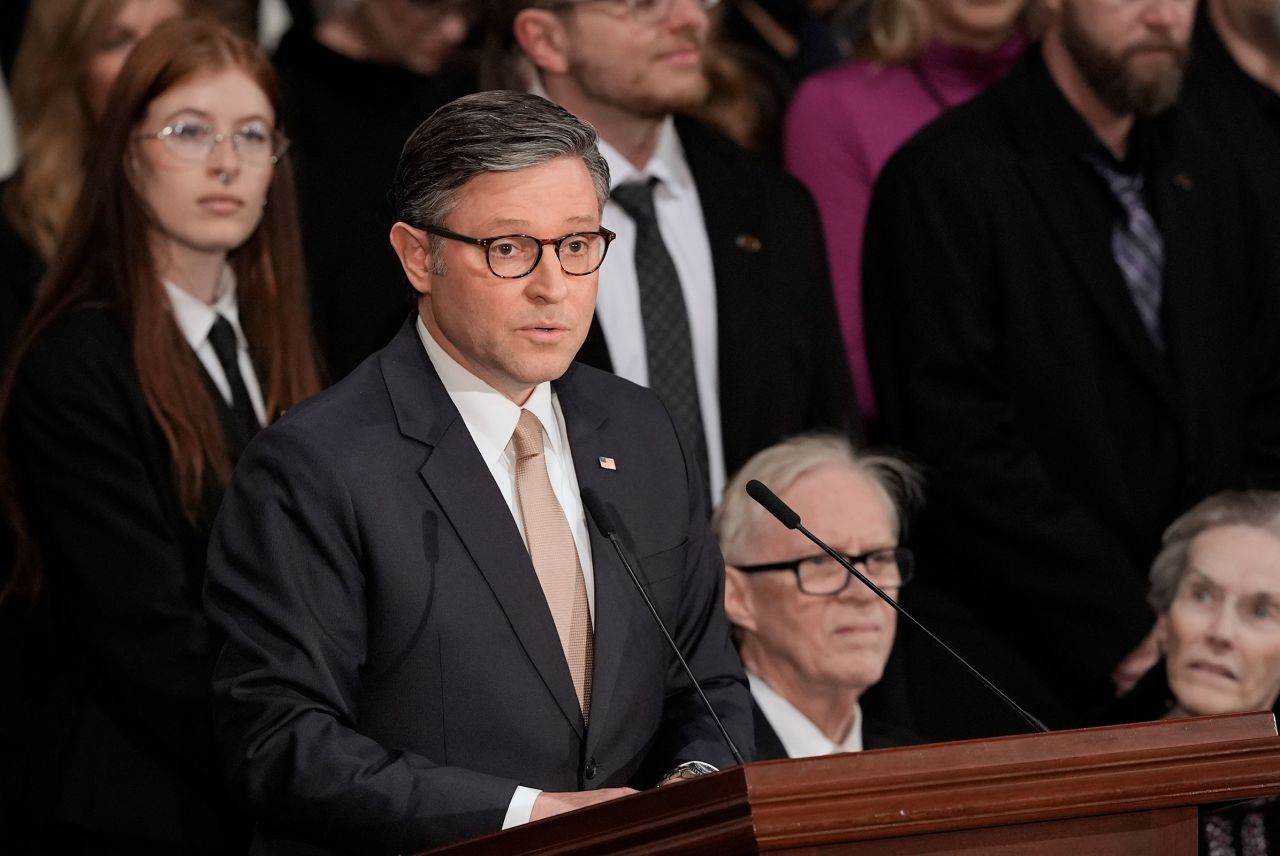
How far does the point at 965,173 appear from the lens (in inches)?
170

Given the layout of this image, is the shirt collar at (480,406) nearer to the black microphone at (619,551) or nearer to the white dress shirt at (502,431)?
the white dress shirt at (502,431)

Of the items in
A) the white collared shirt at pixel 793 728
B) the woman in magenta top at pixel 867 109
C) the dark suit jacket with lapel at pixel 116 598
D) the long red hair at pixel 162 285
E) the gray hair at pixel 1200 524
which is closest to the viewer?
the dark suit jacket with lapel at pixel 116 598

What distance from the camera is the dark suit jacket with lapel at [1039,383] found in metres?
4.18

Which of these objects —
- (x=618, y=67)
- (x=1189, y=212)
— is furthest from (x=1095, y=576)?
(x=618, y=67)

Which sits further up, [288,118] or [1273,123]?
[288,118]

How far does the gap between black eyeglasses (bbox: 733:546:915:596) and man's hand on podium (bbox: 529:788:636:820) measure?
5.00 feet

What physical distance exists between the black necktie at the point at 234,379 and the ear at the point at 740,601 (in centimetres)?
96

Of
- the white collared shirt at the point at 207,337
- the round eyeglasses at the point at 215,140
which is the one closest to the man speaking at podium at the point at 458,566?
the white collared shirt at the point at 207,337

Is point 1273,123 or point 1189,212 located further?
point 1273,123

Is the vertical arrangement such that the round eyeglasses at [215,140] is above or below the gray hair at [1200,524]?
above

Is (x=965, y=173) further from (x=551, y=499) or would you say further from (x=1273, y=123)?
(x=551, y=499)

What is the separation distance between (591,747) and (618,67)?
1.99 m

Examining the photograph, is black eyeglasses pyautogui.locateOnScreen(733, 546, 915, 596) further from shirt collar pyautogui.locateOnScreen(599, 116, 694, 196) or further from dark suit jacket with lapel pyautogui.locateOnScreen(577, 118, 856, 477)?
shirt collar pyautogui.locateOnScreen(599, 116, 694, 196)

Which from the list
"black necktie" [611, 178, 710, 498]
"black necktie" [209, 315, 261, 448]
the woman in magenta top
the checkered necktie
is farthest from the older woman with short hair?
"black necktie" [209, 315, 261, 448]
